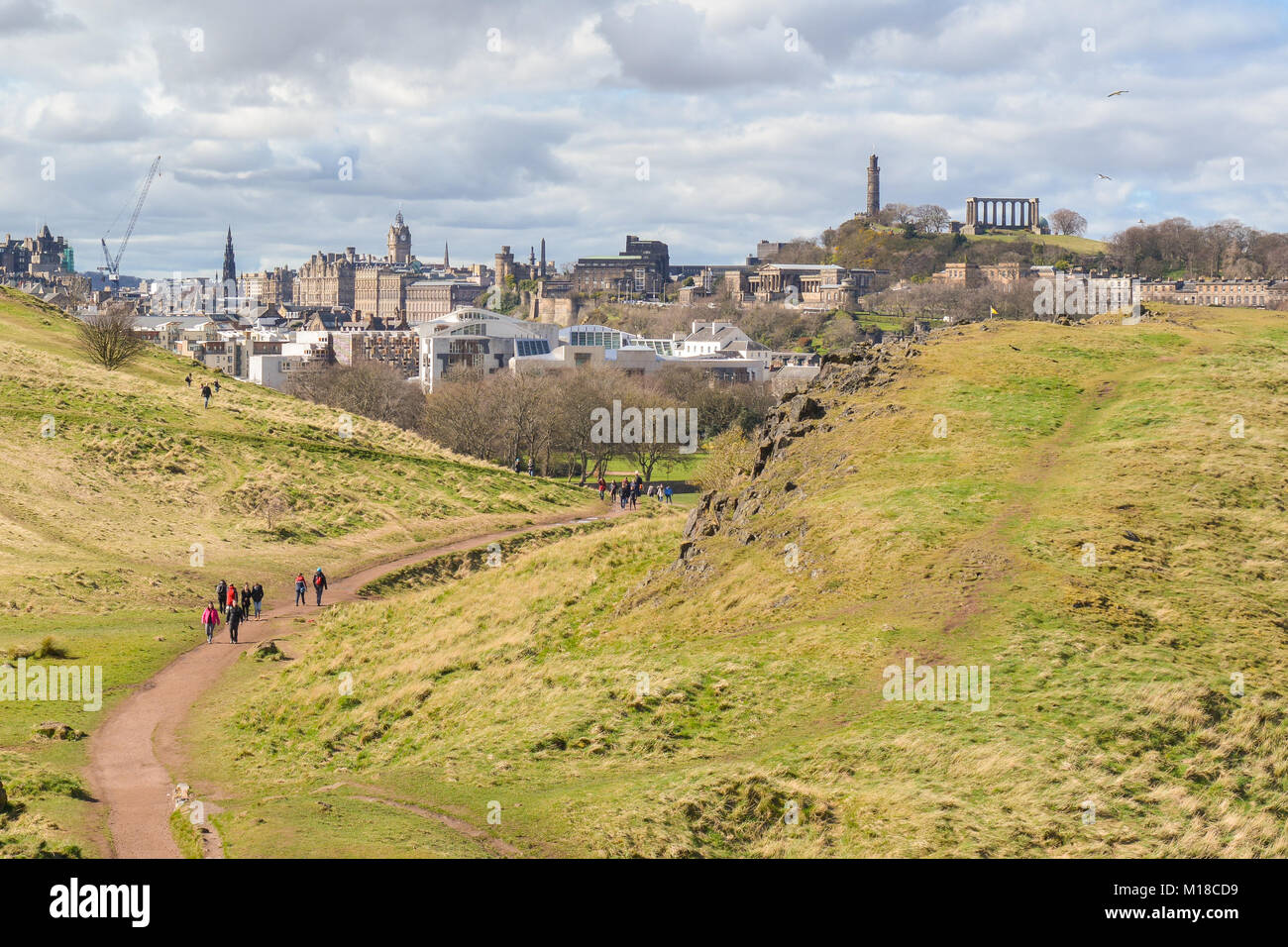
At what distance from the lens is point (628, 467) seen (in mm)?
97938

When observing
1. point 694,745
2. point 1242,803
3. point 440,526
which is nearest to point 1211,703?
point 1242,803

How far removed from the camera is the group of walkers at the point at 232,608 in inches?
1415

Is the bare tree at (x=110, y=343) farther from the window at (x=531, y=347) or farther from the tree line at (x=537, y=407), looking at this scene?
the window at (x=531, y=347)

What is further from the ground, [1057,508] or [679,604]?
[1057,508]

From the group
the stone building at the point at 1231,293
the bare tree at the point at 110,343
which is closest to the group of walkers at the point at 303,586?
the bare tree at the point at 110,343

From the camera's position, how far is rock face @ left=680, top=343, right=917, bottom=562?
3394 cm

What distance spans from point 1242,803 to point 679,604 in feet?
45.9

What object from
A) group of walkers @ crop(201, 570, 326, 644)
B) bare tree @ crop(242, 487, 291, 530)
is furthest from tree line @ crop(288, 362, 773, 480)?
group of walkers @ crop(201, 570, 326, 644)

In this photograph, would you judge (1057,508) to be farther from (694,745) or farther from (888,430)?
(694,745)

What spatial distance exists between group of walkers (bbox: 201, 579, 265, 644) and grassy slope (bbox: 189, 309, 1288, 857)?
6.60ft

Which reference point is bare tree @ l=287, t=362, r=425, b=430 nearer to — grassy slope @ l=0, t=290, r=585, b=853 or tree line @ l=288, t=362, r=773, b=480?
tree line @ l=288, t=362, r=773, b=480

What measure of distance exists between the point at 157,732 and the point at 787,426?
1988 cm

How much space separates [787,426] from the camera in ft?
128

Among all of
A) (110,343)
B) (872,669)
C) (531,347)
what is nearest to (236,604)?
(872,669)
